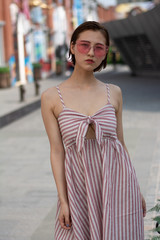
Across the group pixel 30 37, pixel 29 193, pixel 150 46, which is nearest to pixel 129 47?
pixel 150 46

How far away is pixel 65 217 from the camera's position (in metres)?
2.55

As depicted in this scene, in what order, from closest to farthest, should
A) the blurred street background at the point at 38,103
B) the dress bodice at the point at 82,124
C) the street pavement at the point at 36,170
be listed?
1. the dress bodice at the point at 82,124
2. the street pavement at the point at 36,170
3. the blurred street background at the point at 38,103

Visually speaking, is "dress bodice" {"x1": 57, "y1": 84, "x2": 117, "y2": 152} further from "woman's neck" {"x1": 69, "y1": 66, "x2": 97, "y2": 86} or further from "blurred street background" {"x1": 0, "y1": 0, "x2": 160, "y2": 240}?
"blurred street background" {"x1": 0, "y1": 0, "x2": 160, "y2": 240}

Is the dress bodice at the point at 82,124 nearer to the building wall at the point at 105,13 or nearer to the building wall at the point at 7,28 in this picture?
the building wall at the point at 7,28

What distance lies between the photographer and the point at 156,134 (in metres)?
10.0

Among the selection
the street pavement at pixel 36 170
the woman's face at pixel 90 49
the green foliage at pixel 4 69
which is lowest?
the green foliage at pixel 4 69

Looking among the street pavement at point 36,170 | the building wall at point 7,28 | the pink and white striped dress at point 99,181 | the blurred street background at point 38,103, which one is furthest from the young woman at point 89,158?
the building wall at point 7,28

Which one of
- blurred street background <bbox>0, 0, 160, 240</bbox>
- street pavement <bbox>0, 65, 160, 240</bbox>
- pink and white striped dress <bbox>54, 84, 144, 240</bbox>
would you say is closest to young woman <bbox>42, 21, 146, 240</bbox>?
pink and white striped dress <bbox>54, 84, 144, 240</bbox>

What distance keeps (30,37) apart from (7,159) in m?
21.9

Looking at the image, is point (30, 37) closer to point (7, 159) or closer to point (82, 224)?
point (7, 159)

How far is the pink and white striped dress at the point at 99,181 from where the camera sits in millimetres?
2494

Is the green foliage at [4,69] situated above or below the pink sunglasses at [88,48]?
below

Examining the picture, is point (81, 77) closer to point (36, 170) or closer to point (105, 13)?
point (36, 170)

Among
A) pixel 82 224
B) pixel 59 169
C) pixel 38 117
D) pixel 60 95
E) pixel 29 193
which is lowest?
pixel 38 117
